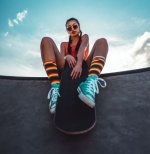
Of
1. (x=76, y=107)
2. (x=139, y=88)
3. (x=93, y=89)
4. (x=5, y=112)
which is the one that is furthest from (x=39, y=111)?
(x=139, y=88)

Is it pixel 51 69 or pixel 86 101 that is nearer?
pixel 86 101

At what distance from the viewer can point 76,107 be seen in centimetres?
143

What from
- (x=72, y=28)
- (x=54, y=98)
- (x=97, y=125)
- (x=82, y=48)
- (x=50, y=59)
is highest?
(x=72, y=28)

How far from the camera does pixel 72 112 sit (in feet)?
4.56

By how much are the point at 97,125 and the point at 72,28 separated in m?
1.22

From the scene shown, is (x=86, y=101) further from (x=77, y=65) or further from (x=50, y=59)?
(x=50, y=59)

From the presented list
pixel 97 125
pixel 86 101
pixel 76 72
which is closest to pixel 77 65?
pixel 76 72

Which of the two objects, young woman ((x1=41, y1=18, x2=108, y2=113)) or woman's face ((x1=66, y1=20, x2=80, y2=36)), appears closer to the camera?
young woman ((x1=41, y1=18, x2=108, y2=113))

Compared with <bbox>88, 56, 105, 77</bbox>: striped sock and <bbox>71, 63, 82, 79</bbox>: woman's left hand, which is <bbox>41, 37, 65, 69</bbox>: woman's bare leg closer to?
<bbox>71, 63, 82, 79</bbox>: woman's left hand

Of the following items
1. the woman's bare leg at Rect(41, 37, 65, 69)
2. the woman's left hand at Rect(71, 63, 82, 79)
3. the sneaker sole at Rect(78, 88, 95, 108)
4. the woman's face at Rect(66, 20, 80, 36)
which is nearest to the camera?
the sneaker sole at Rect(78, 88, 95, 108)

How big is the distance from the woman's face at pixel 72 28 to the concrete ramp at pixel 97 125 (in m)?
0.67

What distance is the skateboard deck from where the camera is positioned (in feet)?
4.22

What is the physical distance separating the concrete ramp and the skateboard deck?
0.09m

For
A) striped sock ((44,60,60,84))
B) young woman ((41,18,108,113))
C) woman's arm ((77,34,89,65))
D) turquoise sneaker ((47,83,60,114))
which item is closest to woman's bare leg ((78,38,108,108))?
young woman ((41,18,108,113))
